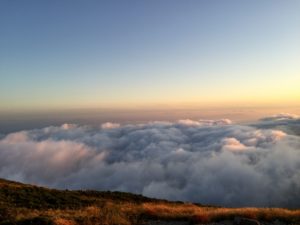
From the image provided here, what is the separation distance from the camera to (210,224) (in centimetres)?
1476

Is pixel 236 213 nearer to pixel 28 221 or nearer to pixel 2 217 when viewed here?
pixel 28 221

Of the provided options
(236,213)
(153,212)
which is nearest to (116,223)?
(153,212)

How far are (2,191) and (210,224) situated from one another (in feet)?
60.1

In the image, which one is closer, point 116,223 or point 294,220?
point 116,223

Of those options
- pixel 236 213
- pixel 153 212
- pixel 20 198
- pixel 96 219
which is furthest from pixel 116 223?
pixel 20 198

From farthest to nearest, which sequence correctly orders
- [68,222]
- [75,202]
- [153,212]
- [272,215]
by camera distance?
[75,202]
[153,212]
[272,215]
[68,222]

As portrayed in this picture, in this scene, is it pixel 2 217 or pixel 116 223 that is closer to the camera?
pixel 116 223

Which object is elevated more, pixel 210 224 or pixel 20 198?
pixel 210 224

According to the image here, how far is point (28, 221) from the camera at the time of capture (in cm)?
1444

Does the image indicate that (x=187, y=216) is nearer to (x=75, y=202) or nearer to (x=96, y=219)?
(x=96, y=219)

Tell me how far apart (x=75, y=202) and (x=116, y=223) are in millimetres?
14515

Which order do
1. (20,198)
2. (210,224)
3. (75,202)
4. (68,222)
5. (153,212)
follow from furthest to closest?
(75,202) < (20,198) < (153,212) < (210,224) < (68,222)

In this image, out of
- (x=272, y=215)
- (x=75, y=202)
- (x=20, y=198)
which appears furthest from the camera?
(x=75, y=202)

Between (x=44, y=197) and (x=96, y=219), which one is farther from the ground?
(x=96, y=219)
